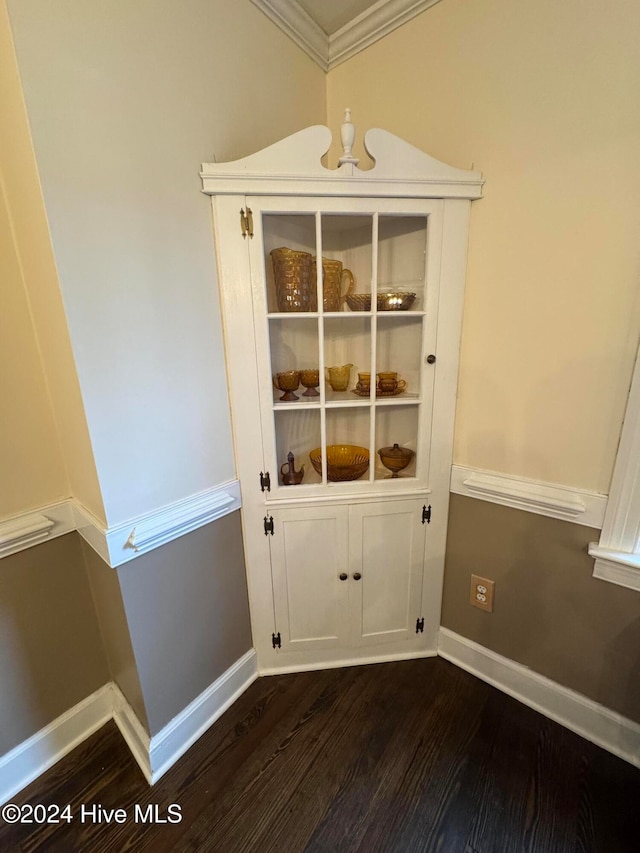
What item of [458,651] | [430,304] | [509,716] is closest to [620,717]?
[509,716]

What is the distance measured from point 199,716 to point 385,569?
2.87 feet

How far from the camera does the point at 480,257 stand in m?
1.21

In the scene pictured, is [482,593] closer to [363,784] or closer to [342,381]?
[363,784]

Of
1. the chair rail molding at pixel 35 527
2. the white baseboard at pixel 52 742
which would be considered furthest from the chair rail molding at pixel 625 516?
the white baseboard at pixel 52 742

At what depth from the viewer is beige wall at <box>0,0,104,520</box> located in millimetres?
823

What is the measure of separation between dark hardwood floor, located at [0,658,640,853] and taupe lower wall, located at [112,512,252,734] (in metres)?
0.23

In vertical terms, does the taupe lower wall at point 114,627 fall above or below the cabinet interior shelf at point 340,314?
below

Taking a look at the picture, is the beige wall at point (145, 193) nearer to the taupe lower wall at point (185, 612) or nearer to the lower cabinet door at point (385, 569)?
the taupe lower wall at point (185, 612)

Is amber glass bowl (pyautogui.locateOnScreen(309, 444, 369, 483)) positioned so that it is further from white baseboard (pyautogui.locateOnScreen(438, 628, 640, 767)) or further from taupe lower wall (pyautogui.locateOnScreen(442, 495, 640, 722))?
white baseboard (pyautogui.locateOnScreen(438, 628, 640, 767))

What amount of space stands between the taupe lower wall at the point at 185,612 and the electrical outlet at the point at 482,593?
36.5 inches

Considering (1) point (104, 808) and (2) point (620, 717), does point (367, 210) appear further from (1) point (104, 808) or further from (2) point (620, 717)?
(1) point (104, 808)

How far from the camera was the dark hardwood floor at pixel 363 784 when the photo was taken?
1028 millimetres

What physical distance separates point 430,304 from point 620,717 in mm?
1535

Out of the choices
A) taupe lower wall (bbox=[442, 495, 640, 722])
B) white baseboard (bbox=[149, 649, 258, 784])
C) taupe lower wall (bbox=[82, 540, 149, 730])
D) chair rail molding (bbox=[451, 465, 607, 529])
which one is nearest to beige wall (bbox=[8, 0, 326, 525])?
taupe lower wall (bbox=[82, 540, 149, 730])
